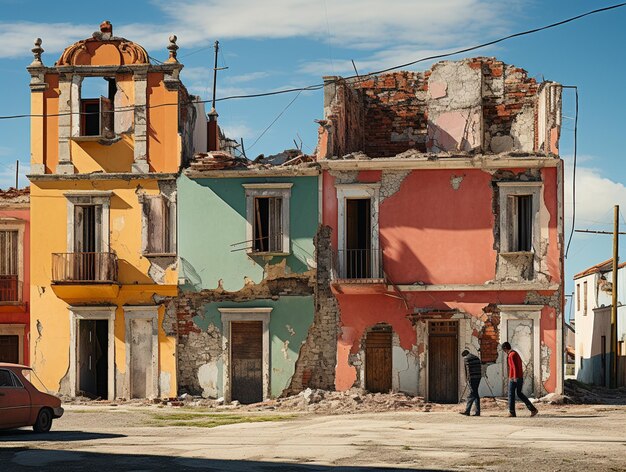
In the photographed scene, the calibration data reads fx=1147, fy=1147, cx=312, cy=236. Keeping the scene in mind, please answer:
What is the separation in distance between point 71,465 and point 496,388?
16.6 m

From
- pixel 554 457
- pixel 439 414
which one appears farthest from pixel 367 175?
pixel 554 457

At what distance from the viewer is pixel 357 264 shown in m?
30.2

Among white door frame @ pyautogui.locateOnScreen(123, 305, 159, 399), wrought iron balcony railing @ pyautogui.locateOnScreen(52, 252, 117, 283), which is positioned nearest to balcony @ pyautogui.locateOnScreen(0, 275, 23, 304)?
wrought iron balcony railing @ pyautogui.locateOnScreen(52, 252, 117, 283)

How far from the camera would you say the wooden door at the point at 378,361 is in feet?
98.4

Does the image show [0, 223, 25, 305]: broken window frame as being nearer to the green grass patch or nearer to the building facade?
the building facade

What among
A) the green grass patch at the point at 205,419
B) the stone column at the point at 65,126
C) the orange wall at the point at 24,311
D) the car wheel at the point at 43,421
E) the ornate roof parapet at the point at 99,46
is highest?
the ornate roof parapet at the point at 99,46

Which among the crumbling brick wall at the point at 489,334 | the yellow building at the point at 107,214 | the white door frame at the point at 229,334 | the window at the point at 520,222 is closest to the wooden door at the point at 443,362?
the crumbling brick wall at the point at 489,334

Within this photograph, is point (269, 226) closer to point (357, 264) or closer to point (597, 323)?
point (357, 264)

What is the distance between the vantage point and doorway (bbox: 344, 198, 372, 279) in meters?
30.2

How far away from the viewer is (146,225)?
31.2 meters

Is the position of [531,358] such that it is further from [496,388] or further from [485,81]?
[485,81]

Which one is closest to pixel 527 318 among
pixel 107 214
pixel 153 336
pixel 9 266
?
pixel 153 336

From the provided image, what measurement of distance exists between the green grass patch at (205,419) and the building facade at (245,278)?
3.33 metres

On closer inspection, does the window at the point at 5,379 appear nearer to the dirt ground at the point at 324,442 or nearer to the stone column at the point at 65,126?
the dirt ground at the point at 324,442
